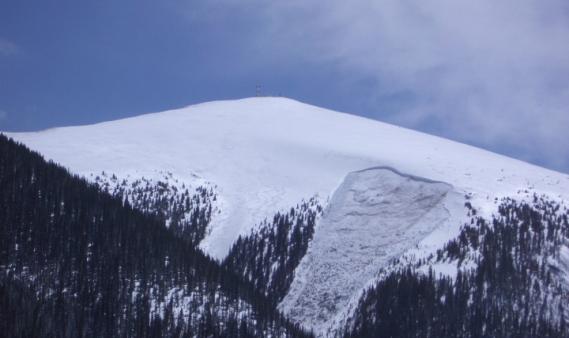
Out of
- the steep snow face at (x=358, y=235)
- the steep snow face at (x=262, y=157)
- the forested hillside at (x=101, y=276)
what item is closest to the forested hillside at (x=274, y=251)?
the steep snow face at (x=358, y=235)

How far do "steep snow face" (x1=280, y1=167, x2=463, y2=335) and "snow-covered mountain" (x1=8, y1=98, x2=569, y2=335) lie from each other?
141 mm

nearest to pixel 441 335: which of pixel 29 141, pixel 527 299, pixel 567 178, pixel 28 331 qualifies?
pixel 527 299

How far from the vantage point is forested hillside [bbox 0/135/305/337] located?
204 feet

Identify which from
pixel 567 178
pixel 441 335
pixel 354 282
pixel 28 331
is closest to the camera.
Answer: pixel 28 331

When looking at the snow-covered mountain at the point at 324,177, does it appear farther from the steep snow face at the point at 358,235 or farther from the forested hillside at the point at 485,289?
the forested hillside at the point at 485,289

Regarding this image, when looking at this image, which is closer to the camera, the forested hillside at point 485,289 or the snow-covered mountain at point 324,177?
the forested hillside at point 485,289

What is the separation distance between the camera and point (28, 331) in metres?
57.3

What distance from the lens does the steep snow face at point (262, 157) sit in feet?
298

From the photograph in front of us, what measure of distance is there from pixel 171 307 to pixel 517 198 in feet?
143

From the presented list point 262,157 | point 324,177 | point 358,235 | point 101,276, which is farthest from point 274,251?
point 262,157

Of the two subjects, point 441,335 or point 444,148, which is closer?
point 441,335

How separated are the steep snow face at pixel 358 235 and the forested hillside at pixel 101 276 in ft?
19.9

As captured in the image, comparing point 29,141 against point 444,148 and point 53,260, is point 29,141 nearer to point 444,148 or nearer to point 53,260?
point 53,260

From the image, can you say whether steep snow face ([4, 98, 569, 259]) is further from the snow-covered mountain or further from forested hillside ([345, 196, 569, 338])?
forested hillside ([345, 196, 569, 338])
